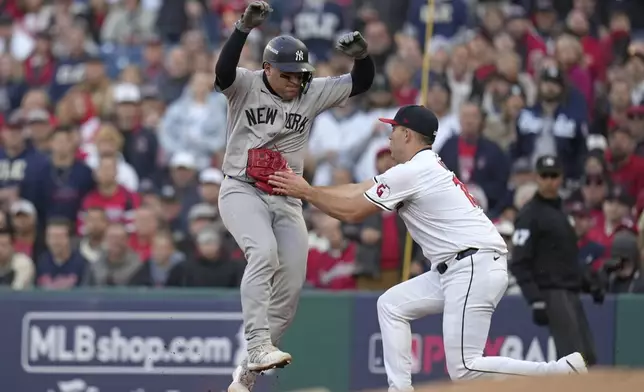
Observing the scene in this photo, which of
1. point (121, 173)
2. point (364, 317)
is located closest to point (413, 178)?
point (364, 317)

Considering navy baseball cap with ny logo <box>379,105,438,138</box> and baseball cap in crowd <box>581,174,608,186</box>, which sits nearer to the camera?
navy baseball cap with ny logo <box>379,105,438,138</box>

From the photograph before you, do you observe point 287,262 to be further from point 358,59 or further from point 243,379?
point 358,59

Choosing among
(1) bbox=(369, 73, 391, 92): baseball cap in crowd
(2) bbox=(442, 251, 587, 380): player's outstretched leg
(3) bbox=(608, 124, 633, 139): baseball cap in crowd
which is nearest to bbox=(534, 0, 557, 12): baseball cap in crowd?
(1) bbox=(369, 73, 391, 92): baseball cap in crowd

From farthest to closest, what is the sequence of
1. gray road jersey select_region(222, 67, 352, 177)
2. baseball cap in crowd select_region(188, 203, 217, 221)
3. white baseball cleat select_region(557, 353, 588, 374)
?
1. baseball cap in crowd select_region(188, 203, 217, 221)
2. gray road jersey select_region(222, 67, 352, 177)
3. white baseball cleat select_region(557, 353, 588, 374)

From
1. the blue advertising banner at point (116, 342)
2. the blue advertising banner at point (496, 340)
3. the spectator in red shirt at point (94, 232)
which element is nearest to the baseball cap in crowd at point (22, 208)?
the spectator in red shirt at point (94, 232)

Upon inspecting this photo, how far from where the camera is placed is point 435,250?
10469 millimetres

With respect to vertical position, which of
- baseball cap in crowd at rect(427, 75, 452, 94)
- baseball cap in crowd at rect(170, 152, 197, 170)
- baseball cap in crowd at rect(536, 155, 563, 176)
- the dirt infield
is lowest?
the dirt infield

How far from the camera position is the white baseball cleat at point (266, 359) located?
10336 millimetres

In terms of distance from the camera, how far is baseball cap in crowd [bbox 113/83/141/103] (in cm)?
1758

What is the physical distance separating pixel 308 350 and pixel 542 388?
580 cm

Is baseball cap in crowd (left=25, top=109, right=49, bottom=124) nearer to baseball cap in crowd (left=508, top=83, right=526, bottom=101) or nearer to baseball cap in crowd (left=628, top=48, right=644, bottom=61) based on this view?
baseball cap in crowd (left=508, top=83, right=526, bottom=101)

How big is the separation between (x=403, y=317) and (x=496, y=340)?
11.2 ft

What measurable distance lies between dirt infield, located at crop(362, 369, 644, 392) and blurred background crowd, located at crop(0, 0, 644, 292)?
5.33m

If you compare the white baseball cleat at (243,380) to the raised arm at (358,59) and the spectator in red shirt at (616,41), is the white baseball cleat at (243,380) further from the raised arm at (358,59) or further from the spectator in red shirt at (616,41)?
the spectator in red shirt at (616,41)
